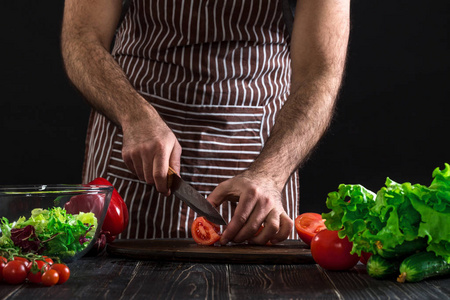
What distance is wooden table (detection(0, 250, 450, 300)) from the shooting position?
1061 millimetres

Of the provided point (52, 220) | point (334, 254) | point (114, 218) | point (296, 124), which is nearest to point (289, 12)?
point (296, 124)

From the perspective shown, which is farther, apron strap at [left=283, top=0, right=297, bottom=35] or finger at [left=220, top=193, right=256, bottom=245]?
apron strap at [left=283, top=0, right=297, bottom=35]

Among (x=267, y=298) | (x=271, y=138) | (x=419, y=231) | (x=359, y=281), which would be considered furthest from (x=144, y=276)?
(x=271, y=138)

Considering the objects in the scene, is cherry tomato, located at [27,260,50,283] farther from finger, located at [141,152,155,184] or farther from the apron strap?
the apron strap

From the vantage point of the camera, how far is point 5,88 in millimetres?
3301

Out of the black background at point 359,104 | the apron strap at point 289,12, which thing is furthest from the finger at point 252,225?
the black background at point 359,104

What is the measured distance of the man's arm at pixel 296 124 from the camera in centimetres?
154

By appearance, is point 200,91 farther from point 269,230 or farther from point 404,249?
point 404,249

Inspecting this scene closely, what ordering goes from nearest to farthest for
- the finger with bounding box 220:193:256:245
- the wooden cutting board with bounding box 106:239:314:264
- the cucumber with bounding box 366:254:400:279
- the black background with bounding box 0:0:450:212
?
the cucumber with bounding box 366:254:400:279 < the wooden cutting board with bounding box 106:239:314:264 < the finger with bounding box 220:193:256:245 < the black background with bounding box 0:0:450:212

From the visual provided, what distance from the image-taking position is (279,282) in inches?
45.8

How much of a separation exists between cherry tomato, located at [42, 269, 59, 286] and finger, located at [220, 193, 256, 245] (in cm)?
49

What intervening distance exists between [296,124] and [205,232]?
0.43m

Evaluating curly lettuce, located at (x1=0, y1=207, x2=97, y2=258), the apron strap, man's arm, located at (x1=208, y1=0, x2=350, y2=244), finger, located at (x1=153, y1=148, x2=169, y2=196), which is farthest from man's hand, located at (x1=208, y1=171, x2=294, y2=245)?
the apron strap

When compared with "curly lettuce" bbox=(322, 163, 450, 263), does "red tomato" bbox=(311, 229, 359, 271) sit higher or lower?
lower
